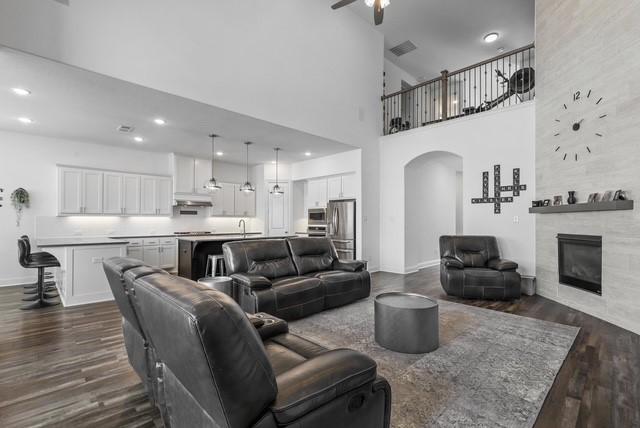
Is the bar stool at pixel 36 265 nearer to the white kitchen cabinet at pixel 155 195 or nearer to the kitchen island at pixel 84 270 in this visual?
the kitchen island at pixel 84 270

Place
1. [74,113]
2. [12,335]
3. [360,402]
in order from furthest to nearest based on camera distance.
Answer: [74,113] → [12,335] → [360,402]

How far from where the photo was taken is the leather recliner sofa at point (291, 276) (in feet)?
11.7

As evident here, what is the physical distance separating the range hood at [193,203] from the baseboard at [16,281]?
9.99ft

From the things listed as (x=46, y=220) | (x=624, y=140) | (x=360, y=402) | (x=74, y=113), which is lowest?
(x=360, y=402)

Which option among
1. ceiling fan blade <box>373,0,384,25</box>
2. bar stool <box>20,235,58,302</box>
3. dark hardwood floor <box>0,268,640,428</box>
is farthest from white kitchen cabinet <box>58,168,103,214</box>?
ceiling fan blade <box>373,0,384,25</box>

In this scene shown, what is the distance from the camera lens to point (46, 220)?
19.8ft

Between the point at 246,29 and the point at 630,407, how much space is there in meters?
5.94

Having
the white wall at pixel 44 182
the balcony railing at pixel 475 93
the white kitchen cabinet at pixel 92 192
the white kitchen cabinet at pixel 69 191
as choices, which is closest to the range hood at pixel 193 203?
the white wall at pixel 44 182

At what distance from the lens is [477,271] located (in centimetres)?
466

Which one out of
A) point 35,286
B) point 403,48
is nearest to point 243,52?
point 403,48

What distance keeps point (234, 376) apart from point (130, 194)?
7229 millimetres

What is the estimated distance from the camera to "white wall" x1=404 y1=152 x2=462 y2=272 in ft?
23.0

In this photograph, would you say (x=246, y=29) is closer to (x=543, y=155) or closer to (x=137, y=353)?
(x=137, y=353)

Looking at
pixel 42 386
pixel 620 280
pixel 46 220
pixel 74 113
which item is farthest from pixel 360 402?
pixel 46 220
